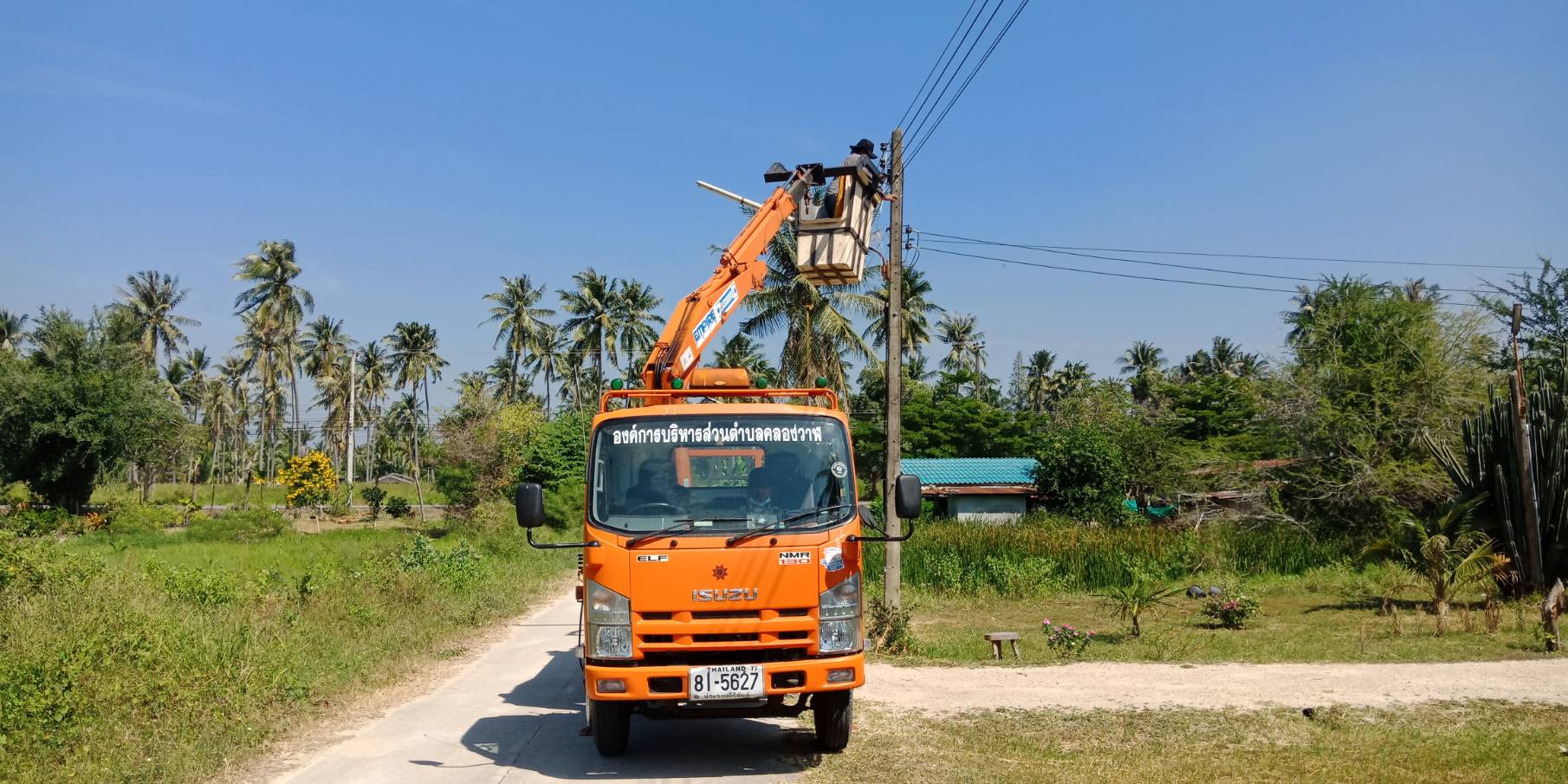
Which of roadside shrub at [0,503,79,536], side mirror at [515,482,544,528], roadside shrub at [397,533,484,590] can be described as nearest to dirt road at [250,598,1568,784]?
side mirror at [515,482,544,528]

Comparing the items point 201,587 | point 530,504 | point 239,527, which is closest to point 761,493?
point 530,504

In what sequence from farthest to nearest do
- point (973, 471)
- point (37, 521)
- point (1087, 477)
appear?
point (973, 471)
point (1087, 477)
point (37, 521)

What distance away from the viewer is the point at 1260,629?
17.3 m

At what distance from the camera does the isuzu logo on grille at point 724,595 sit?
7559mm

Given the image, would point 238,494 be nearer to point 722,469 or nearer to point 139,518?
point 139,518

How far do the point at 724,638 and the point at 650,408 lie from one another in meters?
1.84

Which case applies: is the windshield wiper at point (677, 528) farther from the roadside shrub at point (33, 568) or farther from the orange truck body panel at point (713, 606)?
the roadside shrub at point (33, 568)

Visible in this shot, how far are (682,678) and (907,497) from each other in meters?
2.09

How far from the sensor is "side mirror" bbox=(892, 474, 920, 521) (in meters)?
7.93

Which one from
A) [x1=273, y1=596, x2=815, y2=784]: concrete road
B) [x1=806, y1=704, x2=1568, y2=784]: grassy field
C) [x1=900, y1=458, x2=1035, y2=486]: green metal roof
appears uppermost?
[x1=900, y1=458, x2=1035, y2=486]: green metal roof

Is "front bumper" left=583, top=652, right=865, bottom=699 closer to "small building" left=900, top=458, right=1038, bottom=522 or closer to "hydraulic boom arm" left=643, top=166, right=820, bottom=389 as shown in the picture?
"hydraulic boom arm" left=643, top=166, right=820, bottom=389

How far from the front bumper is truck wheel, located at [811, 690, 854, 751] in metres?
0.52

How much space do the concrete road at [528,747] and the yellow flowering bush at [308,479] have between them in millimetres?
50547

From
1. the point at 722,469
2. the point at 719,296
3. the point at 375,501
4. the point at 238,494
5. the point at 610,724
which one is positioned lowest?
the point at 610,724
